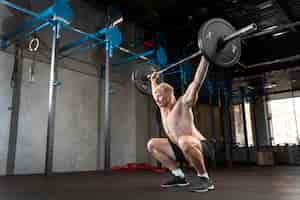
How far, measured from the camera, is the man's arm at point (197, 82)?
5.74 feet

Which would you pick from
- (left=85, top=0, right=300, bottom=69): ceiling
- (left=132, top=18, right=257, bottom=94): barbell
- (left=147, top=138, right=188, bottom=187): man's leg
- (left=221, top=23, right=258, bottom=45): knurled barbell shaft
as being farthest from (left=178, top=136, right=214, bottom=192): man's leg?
(left=85, top=0, right=300, bottom=69): ceiling

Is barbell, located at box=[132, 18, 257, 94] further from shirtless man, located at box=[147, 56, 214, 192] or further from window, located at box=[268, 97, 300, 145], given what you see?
window, located at box=[268, 97, 300, 145]

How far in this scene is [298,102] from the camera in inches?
286

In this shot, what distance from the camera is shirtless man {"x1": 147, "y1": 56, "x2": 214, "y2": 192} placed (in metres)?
1.75

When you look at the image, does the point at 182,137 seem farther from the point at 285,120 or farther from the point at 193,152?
the point at 285,120

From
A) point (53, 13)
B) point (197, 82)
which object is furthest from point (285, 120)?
point (53, 13)

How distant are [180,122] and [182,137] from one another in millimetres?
125

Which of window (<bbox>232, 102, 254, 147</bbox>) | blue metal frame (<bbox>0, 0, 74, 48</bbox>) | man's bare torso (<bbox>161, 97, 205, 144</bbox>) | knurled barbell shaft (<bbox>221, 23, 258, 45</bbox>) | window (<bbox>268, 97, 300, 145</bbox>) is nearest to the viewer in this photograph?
knurled barbell shaft (<bbox>221, 23, 258, 45</bbox>)

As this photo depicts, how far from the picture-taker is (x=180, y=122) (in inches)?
74.1

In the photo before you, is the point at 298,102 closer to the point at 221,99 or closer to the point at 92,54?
the point at 221,99

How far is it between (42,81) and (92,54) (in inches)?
48.9

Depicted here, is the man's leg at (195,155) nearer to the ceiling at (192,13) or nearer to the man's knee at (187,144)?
the man's knee at (187,144)

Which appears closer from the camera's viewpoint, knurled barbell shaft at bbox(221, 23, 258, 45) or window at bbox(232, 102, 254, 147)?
knurled barbell shaft at bbox(221, 23, 258, 45)

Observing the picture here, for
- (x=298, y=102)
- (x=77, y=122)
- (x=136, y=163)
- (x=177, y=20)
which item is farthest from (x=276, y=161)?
(x=77, y=122)
